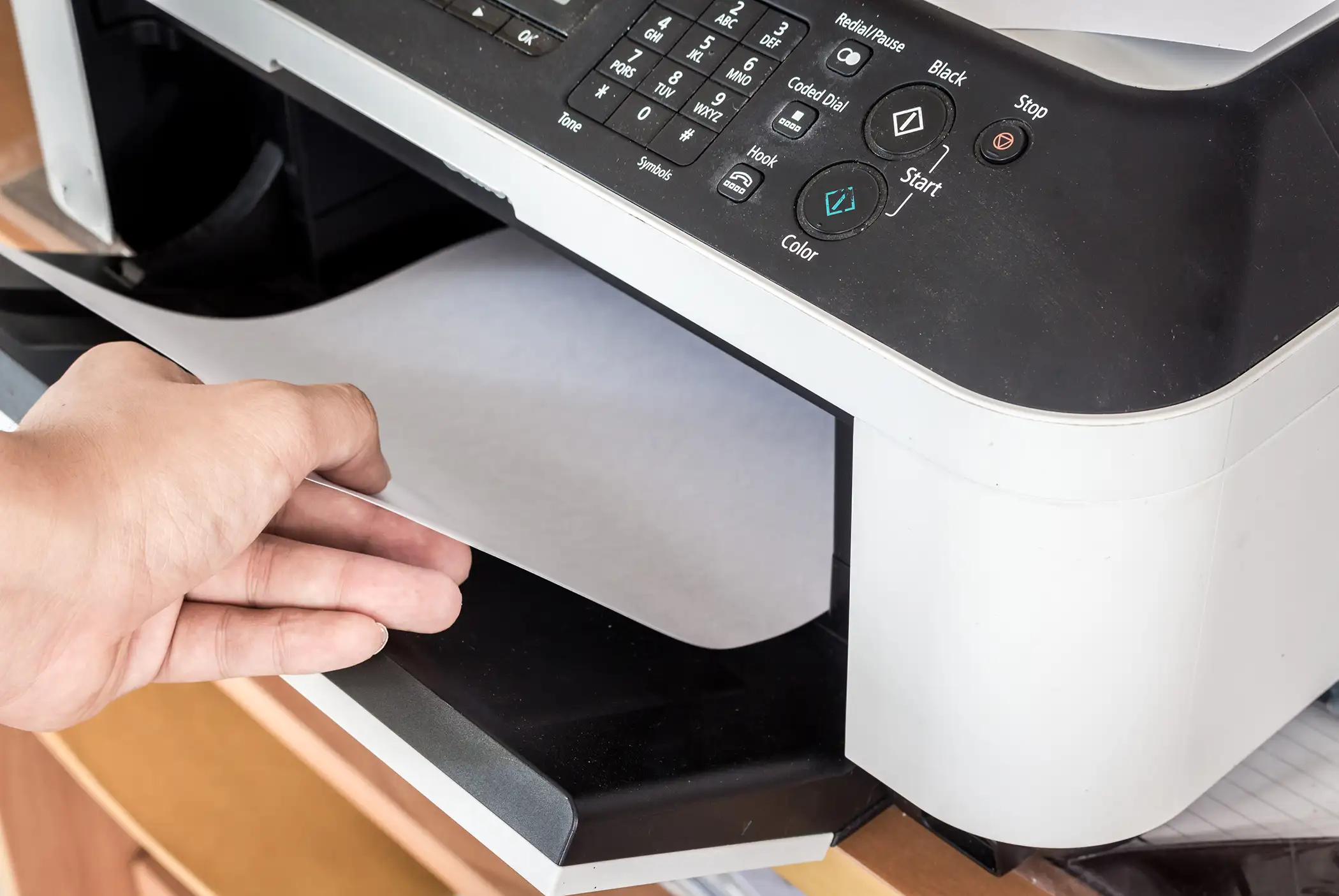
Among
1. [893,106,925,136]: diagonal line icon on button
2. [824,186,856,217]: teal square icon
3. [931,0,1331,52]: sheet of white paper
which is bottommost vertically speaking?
[824,186,856,217]: teal square icon

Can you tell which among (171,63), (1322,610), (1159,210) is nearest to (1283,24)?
(1159,210)

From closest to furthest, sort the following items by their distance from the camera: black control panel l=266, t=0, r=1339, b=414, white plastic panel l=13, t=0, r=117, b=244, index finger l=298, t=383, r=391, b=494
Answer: black control panel l=266, t=0, r=1339, b=414 → index finger l=298, t=383, r=391, b=494 → white plastic panel l=13, t=0, r=117, b=244

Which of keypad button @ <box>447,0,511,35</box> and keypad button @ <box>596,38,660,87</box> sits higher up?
keypad button @ <box>447,0,511,35</box>

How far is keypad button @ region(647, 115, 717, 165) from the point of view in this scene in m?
0.38

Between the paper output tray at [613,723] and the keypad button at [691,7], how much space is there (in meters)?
0.20

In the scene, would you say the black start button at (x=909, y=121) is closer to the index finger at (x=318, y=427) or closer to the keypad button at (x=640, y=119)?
the keypad button at (x=640, y=119)

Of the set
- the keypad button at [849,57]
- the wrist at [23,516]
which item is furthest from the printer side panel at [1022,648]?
the wrist at [23,516]

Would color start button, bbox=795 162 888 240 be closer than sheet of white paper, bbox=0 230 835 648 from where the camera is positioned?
Yes

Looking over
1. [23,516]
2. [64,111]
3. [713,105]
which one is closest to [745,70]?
[713,105]

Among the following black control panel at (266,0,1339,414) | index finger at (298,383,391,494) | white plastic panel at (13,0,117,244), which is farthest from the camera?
white plastic panel at (13,0,117,244)

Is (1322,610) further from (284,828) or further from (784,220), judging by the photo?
(284,828)

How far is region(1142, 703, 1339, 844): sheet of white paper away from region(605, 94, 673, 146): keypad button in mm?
279

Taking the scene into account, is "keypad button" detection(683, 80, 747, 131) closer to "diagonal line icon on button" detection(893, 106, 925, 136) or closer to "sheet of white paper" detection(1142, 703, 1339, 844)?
"diagonal line icon on button" detection(893, 106, 925, 136)

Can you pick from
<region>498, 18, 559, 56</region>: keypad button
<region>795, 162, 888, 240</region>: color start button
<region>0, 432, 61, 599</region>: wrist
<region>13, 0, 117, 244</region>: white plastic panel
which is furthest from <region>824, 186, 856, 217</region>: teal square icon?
<region>13, 0, 117, 244</region>: white plastic panel
